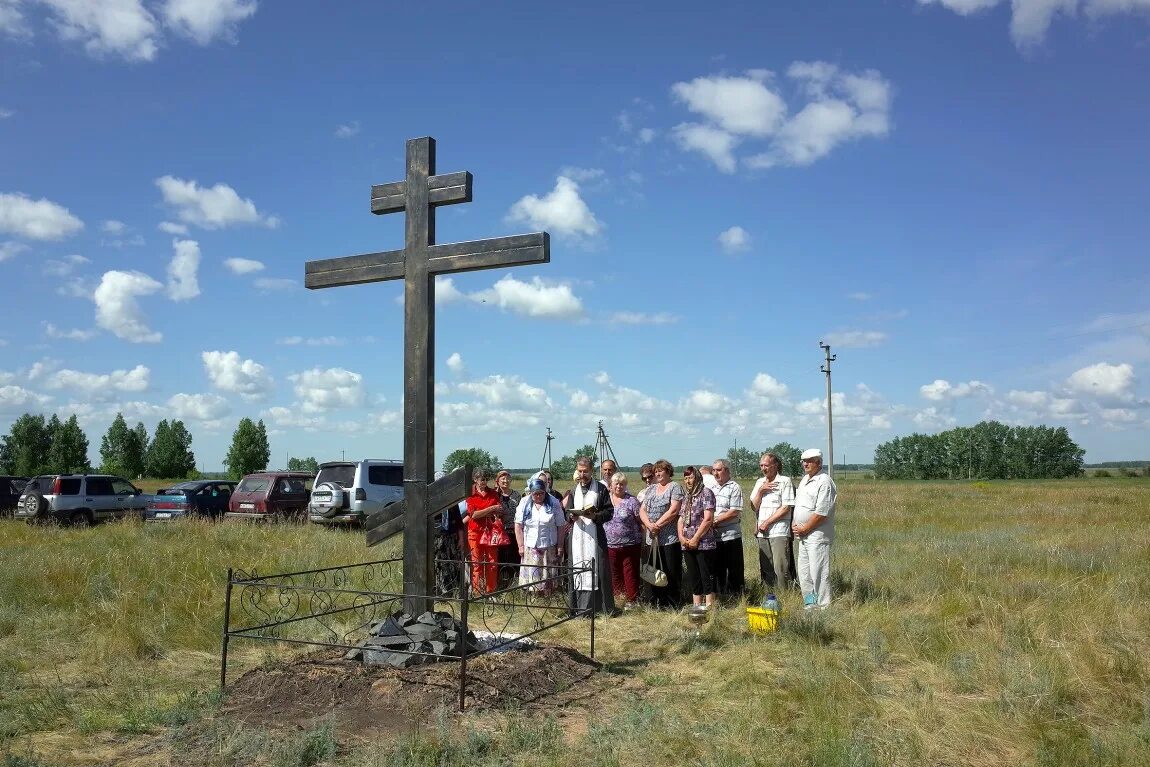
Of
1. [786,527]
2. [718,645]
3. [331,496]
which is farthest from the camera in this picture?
[331,496]

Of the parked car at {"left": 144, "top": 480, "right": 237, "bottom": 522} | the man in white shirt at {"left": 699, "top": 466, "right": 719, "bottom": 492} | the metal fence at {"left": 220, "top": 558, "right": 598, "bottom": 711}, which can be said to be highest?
the man in white shirt at {"left": 699, "top": 466, "right": 719, "bottom": 492}

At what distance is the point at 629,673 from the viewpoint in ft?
21.2

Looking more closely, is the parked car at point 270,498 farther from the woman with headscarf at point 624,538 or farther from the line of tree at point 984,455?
the line of tree at point 984,455

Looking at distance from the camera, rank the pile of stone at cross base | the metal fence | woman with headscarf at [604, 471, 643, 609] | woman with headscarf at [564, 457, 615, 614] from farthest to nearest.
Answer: woman with headscarf at [604, 471, 643, 609] < woman with headscarf at [564, 457, 615, 614] < the metal fence < the pile of stone at cross base

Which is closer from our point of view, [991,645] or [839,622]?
[991,645]

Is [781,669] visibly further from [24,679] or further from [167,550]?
[167,550]

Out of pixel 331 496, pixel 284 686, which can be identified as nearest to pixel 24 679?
pixel 284 686

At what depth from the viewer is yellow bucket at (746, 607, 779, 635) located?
24.2ft

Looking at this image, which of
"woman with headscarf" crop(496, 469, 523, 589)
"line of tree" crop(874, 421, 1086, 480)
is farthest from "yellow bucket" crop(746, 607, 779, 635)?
"line of tree" crop(874, 421, 1086, 480)

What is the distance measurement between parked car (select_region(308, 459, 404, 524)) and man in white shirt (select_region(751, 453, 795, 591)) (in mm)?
10052

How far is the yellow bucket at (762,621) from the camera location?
7.38 m

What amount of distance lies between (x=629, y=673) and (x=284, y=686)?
2478 millimetres

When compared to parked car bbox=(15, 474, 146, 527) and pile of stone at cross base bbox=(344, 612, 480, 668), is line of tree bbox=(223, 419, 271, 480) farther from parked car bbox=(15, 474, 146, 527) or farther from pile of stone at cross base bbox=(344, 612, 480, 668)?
pile of stone at cross base bbox=(344, 612, 480, 668)

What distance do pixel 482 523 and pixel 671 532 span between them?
2.37 metres
